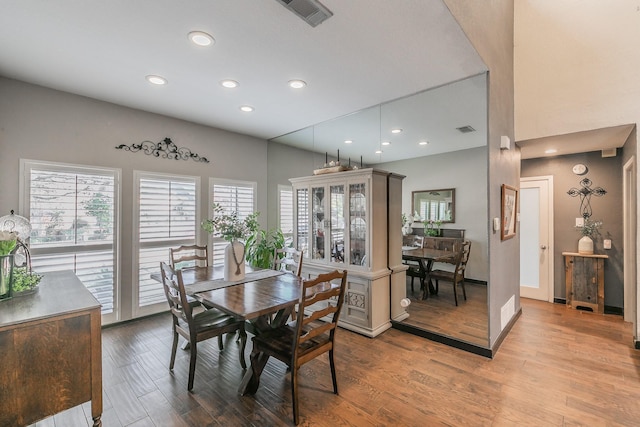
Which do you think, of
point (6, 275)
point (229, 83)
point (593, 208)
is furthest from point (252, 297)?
point (593, 208)

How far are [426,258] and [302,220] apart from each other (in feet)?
5.89

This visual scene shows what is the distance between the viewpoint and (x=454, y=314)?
12.0ft

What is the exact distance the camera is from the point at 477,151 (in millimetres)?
2994

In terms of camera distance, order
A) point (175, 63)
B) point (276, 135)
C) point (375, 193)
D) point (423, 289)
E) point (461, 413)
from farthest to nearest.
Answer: point (276, 135) → point (423, 289) → point (375, 193) → point (175, 63) → point (461, 413)

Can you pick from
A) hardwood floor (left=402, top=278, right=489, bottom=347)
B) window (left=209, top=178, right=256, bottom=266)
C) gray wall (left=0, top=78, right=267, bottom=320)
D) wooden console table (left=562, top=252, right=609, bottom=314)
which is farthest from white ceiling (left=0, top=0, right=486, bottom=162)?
wooden console table (left=562, top=252, right=609, bottom=314)

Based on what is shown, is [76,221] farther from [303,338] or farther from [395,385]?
[395,385]

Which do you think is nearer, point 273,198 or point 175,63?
point 175,63

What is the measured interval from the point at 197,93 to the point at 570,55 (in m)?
4.54

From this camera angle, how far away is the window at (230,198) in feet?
14.4

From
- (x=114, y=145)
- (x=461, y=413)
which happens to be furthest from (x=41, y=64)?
(x=461, y=413)

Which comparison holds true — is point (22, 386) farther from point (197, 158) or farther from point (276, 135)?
point (276, 135)

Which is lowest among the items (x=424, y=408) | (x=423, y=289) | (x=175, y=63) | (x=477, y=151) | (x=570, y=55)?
(x=424, y=408)

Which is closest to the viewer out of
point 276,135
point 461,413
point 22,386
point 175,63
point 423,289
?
point 22,386

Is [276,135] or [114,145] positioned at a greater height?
[276,135]
